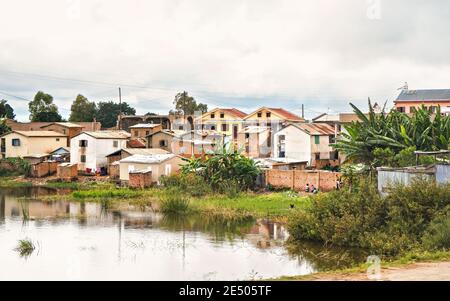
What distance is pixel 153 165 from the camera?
36.5m

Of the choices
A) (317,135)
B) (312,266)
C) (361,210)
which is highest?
(317,135)

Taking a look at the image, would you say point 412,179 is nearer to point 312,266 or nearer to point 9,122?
point 312,266

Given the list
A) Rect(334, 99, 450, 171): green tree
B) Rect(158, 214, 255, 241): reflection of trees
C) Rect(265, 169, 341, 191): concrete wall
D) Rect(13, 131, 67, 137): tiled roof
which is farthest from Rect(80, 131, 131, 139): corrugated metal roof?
Rect(334, 99, 450, 171): green tree

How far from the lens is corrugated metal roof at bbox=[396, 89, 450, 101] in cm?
4809

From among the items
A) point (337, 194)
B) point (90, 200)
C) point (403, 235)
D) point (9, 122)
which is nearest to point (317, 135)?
point (90, 200)

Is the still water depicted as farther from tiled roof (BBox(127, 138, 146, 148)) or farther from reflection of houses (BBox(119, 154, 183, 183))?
tiled roof (BBox(127, 138, 146, 148))

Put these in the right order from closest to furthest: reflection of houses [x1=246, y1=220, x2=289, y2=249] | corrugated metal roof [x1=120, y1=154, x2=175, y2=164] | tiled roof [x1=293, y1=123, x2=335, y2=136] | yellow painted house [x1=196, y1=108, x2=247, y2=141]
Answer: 1. reflection of houses [x1=246, y1=220, x2=289, y2=249]
2. corrugated metal roof [x1=120, y1=154, x2=175, y2=164]
3. tiled roof [x1=293, y1=123, x2=335, y2=136]
4. yellow painted house [x1=196, y1=108, x2=247, y2=141]

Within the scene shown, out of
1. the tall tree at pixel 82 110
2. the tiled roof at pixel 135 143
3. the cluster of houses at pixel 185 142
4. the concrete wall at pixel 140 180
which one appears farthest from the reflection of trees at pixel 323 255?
the tall tree at pixel 82 110

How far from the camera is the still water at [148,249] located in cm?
1575

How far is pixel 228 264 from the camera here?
16.7 meters

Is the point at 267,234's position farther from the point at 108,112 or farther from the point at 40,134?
the point at 108,112

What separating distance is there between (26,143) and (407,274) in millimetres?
38926

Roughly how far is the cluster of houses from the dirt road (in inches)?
954

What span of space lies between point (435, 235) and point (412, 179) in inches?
104
